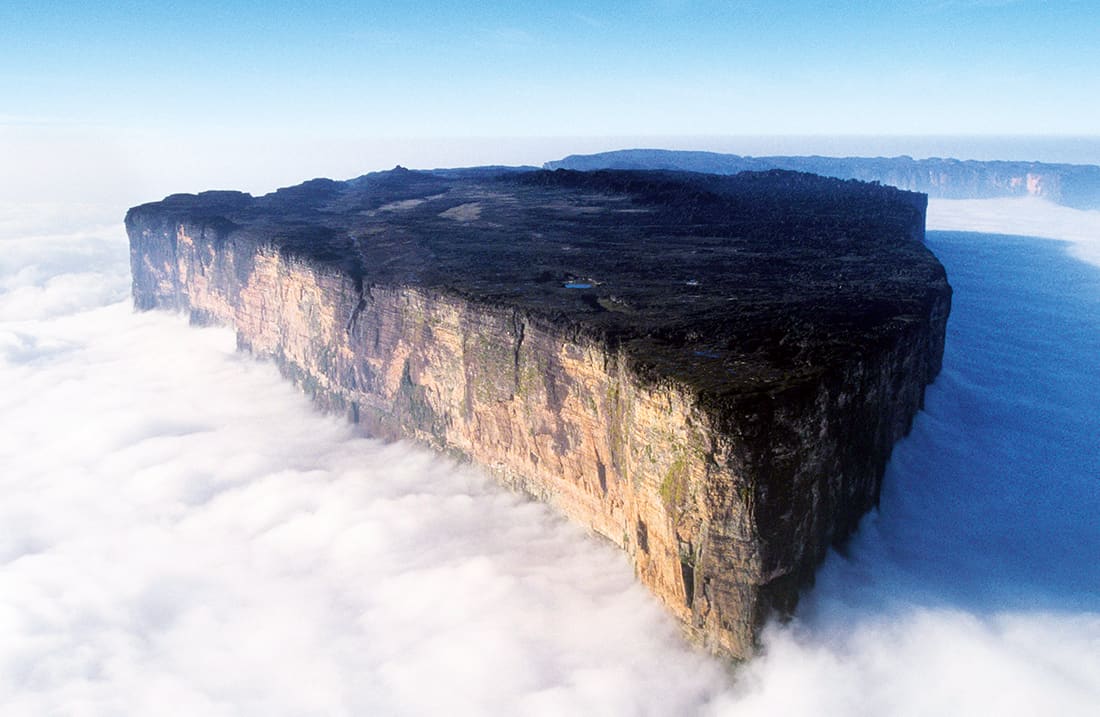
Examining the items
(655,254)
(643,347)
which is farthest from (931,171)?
(643,347)

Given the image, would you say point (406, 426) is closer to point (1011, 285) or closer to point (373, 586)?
point (373, 586)

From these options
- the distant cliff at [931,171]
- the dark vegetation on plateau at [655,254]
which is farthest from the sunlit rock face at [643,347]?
the distant cliff at [931,171]

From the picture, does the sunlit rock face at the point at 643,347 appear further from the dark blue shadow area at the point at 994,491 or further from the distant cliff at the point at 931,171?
the distant cliff at the point at 931,171

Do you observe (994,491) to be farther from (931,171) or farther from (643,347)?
(931,171)

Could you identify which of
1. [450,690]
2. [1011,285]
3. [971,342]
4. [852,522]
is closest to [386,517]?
[450,690]

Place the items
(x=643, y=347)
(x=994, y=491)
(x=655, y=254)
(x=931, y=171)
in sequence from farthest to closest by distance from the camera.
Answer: (x=931, y=171) < (x=655, y=254) < (x=994, y=491) < (x=643, y=347)

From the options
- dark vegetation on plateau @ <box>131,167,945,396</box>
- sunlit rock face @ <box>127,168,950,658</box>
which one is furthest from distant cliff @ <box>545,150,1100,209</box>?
sunlit rock face @ <box>127,168,950,658</box>

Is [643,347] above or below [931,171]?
below
